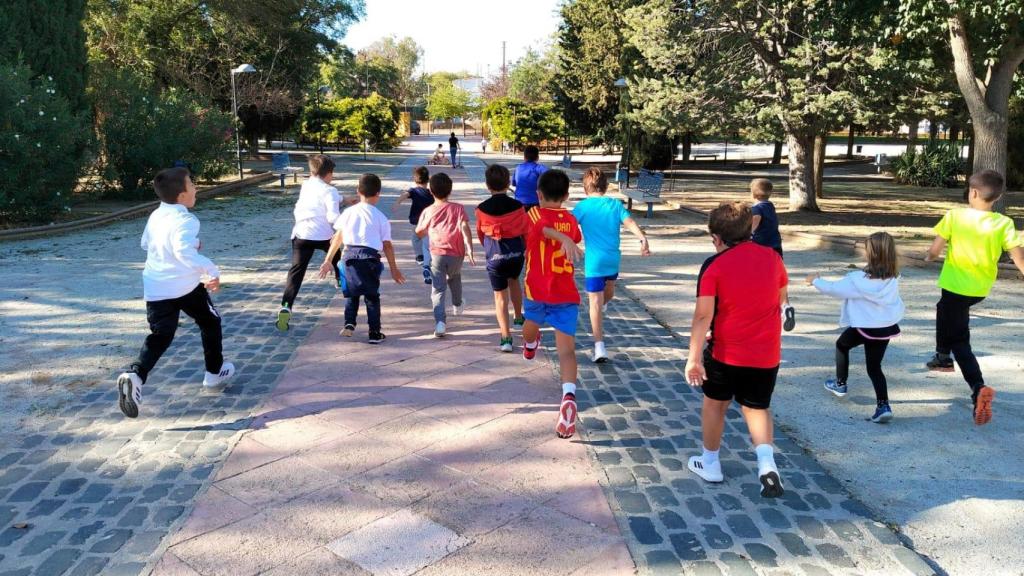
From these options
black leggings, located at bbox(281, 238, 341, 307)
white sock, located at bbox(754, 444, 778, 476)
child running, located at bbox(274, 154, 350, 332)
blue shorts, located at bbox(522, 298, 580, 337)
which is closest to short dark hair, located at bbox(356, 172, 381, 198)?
child running, located at bbox(274, 154, 350, 332)

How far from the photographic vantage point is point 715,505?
3590mm

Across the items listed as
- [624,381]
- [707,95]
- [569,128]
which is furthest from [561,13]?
[624,381]

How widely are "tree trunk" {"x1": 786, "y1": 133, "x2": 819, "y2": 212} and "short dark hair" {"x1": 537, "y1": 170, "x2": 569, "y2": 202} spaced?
13.1 meters

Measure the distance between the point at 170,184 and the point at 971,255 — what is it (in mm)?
5419

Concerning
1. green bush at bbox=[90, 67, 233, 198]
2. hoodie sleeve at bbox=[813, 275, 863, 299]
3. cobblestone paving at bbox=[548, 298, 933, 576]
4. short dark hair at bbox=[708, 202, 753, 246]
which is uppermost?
green bush at bbox=[90, 67, 233, 198]

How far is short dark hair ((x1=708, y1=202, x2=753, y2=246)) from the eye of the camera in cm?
348

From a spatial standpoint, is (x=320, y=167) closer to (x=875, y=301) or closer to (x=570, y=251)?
(x=570, y=251)

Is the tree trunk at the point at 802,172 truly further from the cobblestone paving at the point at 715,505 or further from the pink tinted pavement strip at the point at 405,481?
the cobblestone paving at the point at 715,505

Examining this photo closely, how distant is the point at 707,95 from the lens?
655 inches

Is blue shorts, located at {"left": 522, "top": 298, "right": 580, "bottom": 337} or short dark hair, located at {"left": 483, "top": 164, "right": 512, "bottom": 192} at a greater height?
short dark hair, located at {"left": 483, "top": 164, "right": 512, "bottom": 192}

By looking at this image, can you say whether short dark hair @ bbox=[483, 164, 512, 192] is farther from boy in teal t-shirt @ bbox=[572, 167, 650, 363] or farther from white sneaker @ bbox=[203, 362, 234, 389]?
white sneaker @ bbox=[203, 362, 234, 389]

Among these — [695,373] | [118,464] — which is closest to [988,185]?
[695,373]

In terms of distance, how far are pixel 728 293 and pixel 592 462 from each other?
4.25 ft

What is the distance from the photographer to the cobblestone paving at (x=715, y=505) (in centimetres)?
312
